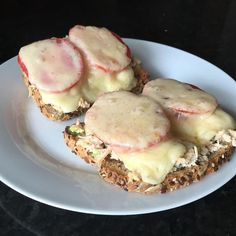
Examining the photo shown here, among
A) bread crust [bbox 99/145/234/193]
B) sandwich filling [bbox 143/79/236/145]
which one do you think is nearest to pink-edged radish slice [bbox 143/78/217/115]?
sandwich filling [bbox 143/79/236/145]

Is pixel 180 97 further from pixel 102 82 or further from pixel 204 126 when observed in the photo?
pixel 102 82

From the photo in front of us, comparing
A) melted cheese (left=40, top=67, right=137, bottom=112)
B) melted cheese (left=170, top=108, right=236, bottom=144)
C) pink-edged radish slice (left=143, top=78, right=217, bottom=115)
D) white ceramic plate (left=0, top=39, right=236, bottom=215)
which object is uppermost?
pink-edged radish slice (left=143, top=78, right=217, bottom=115)

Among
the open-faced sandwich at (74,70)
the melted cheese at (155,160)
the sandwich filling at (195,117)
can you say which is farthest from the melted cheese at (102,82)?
the melted cheese at (155,160)

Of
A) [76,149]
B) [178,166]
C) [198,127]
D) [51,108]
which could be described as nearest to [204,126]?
[198,127]

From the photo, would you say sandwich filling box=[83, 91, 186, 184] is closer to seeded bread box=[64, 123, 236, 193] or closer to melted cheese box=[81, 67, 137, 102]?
seeded bread box=[64, 123, 236, 193]

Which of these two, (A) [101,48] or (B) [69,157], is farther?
(A) [101,48]

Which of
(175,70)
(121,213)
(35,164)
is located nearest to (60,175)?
(35,164)
